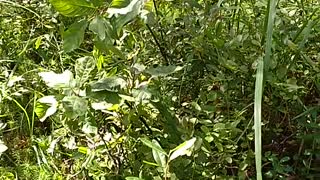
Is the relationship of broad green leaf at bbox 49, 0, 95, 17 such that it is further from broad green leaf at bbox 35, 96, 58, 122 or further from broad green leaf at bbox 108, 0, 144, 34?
broad green leaf at bbox 35, 96, 58, 122

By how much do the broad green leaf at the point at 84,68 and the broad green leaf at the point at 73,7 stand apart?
0.21m

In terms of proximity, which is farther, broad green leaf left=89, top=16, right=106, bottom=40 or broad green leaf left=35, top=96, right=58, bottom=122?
broad green leaf left=35, top=96, right=58, bottom=122

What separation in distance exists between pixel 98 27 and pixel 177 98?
1.39 feet

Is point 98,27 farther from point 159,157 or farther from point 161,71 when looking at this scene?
point 159,157

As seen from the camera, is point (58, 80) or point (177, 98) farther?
point (177, 98)

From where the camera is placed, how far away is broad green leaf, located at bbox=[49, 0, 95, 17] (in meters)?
1.39

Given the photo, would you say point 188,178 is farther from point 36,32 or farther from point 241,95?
point 36,32

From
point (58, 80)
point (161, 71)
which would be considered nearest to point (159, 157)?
point (161, 71)

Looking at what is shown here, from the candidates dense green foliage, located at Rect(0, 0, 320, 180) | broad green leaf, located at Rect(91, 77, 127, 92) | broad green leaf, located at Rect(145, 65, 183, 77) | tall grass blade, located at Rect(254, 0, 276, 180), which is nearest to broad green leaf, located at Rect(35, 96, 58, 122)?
dense green foliage, located at Rect(0, 0, 320, 180)

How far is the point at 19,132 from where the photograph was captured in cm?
208

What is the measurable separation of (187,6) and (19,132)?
0.69m

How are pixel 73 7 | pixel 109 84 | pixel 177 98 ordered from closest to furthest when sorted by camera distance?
pixel 73 7, pixel 109 84, pixel 177 98

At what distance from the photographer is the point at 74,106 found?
4.93ft

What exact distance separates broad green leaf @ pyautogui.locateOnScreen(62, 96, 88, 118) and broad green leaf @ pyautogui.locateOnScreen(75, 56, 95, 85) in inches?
3.1
